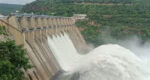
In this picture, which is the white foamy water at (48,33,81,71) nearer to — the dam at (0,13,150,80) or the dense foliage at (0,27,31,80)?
the dam at (0,13,150,80)

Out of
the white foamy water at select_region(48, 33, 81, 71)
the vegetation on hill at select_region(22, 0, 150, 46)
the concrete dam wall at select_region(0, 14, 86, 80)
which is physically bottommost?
the vegetation on hill at select_region(22, 0, 150, 46)

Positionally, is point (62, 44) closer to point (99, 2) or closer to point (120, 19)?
point (120, 19)

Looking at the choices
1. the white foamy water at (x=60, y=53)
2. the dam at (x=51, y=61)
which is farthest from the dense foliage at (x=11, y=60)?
the white foamy water at (x=60, y=53)

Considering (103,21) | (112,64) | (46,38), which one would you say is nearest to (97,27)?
(103,21)

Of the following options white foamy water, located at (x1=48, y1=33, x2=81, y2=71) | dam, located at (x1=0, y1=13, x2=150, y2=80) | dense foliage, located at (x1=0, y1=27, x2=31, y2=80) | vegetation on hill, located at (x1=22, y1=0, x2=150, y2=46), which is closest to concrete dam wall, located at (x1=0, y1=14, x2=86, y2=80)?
dam, located at (x1=0, y1=13, x2=150, y2=80)

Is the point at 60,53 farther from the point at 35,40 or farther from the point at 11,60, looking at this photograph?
the point at 11,60

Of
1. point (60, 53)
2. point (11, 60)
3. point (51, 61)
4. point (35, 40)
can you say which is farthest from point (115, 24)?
point (11, 60)

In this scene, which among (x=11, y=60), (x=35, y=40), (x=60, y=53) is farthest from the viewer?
(x=60, y=53)

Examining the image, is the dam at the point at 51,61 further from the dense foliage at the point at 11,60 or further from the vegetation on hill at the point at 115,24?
the vegetation on hill at the point at 115,24
